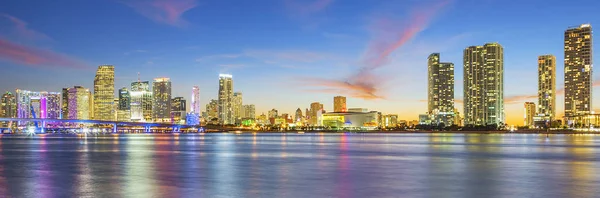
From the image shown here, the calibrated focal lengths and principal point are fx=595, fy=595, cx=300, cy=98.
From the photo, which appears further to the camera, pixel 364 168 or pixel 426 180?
pixel 364 168

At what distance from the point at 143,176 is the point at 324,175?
928cm

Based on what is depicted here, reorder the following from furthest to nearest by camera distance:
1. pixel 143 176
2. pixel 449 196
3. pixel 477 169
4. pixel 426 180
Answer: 1. pixel 477 169
2. pixel 143 176
3. pixel 426 180
4. pixel 449 196

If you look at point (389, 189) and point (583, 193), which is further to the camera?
point (389, 189)

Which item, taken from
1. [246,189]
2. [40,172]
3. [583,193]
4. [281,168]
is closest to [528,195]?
[583,193]

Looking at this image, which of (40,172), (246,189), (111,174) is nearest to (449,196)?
(246,189)

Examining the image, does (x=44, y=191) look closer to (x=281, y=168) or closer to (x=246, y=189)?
(x=246, y=189)

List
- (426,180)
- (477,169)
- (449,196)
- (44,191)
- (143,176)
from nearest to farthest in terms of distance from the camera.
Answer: (449,196) < (44,191) < (426,180) < (143,176) < (477,169)

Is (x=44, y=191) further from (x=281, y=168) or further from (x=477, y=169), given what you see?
(x=477, y=169)

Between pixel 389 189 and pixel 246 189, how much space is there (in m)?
5.86

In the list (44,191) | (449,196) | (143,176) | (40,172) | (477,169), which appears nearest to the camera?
(449,196)

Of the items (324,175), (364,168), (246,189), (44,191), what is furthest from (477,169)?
(44,191)

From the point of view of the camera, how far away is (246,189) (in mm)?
24156

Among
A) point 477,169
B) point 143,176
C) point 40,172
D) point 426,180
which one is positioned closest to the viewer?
point 426,180

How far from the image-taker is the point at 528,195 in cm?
2250
